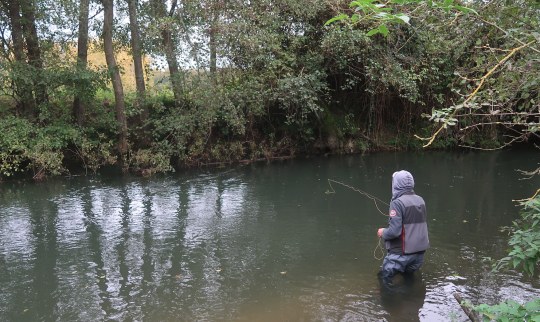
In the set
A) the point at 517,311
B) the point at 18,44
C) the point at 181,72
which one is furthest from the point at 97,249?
the point at 18,44

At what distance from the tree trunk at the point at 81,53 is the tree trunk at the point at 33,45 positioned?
1.26 metres

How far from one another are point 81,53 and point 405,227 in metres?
15.5

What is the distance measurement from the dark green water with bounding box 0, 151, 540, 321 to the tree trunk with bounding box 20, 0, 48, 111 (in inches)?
172

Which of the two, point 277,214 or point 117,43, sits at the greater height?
point 117,43

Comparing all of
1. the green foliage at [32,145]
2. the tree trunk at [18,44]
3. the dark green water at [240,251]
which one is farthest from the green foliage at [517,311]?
the tree trunk at [18,44]

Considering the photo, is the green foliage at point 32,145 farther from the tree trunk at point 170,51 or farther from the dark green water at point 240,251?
the tree trunk at point 170,51

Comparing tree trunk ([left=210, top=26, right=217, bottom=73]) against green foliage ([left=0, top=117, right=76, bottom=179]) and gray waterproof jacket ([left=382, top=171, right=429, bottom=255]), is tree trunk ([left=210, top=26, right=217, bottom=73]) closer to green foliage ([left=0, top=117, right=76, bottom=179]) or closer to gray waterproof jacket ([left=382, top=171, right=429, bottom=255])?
green foliage ([left=0, top=117, right=76, bottom=179])

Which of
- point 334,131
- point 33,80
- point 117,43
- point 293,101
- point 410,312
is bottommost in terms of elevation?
point 410,312

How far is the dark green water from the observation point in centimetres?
452

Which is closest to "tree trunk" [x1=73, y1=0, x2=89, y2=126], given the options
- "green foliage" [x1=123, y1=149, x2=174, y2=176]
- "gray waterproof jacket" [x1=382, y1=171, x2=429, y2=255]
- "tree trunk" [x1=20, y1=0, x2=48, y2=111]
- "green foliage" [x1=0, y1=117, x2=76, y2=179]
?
"tree trunk" [x1=20, y1=0, x2=48, y2=111]

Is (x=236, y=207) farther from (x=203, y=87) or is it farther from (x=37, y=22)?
(x=37, y=22)

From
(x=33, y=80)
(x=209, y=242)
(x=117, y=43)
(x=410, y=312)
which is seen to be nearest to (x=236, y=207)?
(x=209, y=242)

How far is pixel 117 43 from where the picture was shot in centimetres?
1736

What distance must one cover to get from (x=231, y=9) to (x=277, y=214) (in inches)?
374
